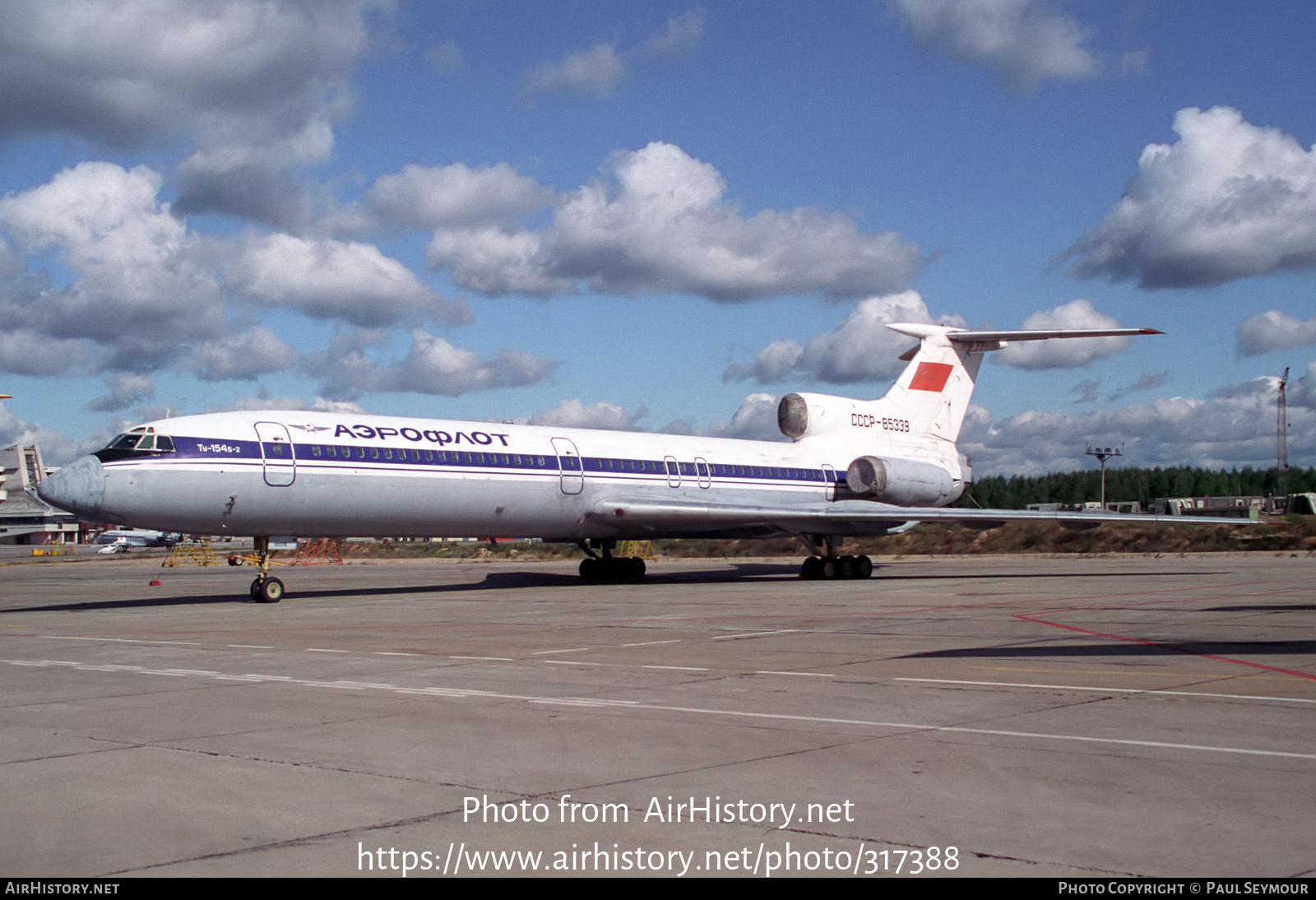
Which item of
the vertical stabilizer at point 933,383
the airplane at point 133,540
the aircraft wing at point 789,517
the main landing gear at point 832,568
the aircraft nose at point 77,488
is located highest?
the vertical stabilizer at point 933,383

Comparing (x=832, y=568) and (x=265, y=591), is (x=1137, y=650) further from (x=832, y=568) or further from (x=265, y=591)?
(x=832, y=568)

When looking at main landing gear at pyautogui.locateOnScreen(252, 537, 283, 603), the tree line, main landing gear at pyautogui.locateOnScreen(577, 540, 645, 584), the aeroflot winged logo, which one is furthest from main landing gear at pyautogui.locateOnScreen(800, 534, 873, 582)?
the tree line

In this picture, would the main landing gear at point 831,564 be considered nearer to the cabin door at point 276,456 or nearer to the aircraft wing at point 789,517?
the aircraft wing at point 789,517

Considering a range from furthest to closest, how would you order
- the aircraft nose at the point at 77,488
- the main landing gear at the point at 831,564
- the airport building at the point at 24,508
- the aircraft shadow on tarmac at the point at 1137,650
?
the airport building at the point at 24,508 → the main landing gear at the point at 831,564 → the aircraft nose at the point at 77,488 → the aircraft shadow on tarmac at the point at 1137,650

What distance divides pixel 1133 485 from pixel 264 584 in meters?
149

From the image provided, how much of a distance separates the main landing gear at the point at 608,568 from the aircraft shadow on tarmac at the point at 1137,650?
20747 mm

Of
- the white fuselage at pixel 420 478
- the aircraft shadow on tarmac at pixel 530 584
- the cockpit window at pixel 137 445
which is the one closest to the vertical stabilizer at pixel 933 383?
the white fuselage at pixel 420 478

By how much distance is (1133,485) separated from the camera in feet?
506

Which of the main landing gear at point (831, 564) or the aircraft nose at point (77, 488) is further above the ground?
the aircraft nose at point (77, 488)

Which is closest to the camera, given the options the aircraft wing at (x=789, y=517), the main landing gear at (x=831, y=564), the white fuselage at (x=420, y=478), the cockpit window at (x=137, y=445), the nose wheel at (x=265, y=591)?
the cockpit window at (x=137, y=445)

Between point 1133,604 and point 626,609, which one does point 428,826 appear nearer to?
point 626,609

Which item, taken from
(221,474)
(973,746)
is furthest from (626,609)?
(973,746)

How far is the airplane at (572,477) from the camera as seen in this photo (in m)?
22.6

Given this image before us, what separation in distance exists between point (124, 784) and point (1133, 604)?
56.3 feet
